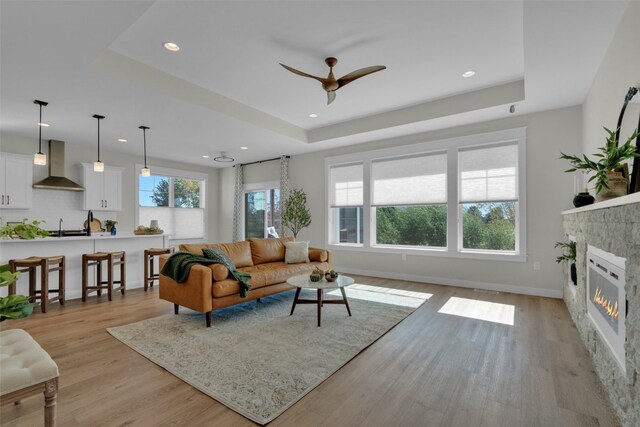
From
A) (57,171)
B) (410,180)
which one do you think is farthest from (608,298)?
(57,171)

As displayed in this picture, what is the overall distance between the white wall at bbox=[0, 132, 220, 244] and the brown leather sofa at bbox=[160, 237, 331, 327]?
3.72 m

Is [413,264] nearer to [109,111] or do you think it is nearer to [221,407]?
[221,407]

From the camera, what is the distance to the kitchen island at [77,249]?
423 centimetres

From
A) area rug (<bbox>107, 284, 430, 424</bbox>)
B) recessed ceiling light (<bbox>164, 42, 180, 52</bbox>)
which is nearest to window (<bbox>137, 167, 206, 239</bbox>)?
area rug (<bbox>107, 284, 430, 424</bbox>)

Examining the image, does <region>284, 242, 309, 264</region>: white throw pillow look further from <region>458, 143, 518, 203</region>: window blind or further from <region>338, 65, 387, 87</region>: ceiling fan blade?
<region>458, 143, 518, 203</region>: window blind

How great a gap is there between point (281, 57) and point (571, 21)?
9.04ft

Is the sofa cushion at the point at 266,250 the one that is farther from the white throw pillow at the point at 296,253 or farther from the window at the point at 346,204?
the window at the point at 346,204

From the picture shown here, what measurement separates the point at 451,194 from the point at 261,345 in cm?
419

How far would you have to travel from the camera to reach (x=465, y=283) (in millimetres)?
5293

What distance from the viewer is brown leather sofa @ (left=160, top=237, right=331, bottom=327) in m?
3.47

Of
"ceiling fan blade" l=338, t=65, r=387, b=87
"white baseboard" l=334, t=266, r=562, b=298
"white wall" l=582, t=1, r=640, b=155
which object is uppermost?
"ceiling fan blade" l=338, t=65, r=387, b=87

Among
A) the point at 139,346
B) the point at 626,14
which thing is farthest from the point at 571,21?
the point at 139,346

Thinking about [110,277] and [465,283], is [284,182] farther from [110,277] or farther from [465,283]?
[465,283]

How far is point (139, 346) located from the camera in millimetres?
2939
